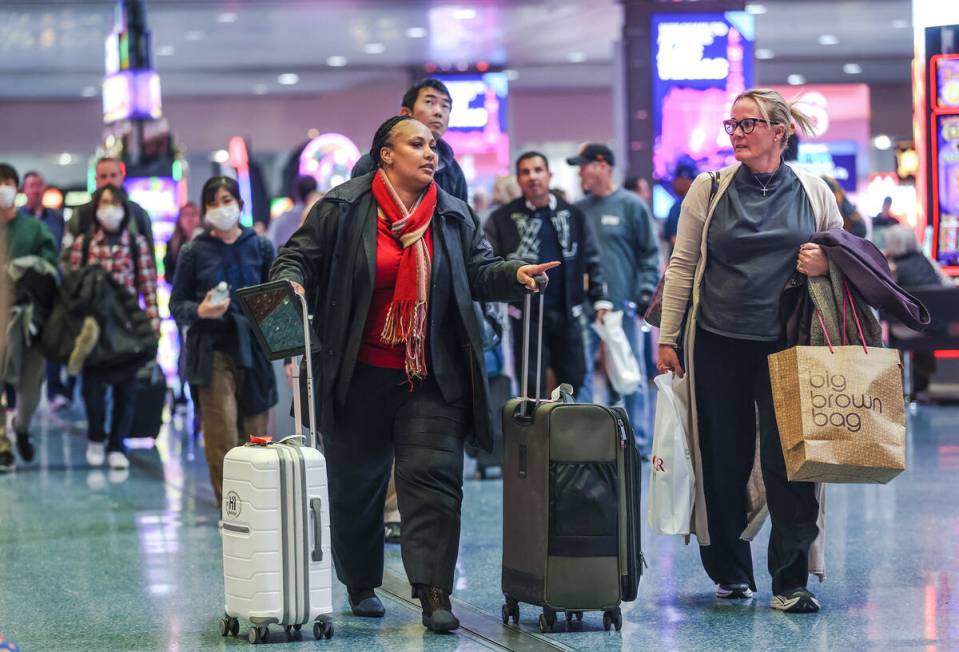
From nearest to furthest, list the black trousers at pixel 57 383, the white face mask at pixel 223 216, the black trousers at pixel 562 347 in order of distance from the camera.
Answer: the white face mask at pixel 223 216, the black trousers at pixel 562 347, the black trousers at pixel 57 383

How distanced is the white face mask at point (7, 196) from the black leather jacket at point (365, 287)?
4.46m

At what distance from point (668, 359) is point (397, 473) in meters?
0.98

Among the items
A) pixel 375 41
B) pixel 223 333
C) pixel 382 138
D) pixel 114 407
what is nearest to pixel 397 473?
pixel 382 138

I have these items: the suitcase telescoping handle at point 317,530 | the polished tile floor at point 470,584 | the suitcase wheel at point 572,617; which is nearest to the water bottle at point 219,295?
the polished tile floor at point 470,584

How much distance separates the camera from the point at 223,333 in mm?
7348

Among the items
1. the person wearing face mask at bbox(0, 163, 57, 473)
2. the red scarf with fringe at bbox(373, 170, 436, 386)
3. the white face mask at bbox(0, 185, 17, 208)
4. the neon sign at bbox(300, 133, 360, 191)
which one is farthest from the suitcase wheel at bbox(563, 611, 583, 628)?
the neon sign at bbox(300, 133, 360, 191)

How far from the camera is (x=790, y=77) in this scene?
28375 mm

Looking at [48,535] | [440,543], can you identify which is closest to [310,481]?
[440,543]

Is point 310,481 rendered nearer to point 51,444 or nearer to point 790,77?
point 51,444

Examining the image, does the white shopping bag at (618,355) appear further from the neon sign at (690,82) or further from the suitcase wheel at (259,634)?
the neon sign at (690,82)

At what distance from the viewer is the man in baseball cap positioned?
945 cm

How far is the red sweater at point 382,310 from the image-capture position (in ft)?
16.2

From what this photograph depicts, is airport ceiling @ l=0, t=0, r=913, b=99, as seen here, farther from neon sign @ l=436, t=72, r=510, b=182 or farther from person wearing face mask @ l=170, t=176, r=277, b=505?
person wearing face mask @ l=170, t=176, r=277, b=505

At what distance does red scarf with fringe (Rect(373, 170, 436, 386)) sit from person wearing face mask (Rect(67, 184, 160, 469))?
14.8 ft
